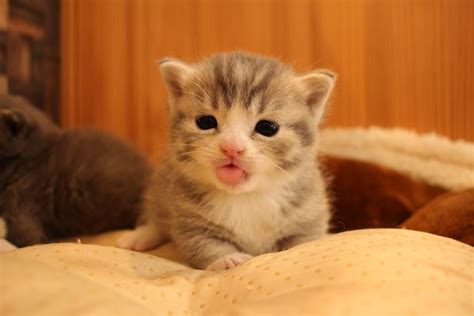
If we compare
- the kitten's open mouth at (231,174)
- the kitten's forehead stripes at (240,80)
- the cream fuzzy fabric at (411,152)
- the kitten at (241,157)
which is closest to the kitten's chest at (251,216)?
the kitten at (241,157)

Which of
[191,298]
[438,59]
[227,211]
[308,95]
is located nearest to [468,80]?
[438,59]

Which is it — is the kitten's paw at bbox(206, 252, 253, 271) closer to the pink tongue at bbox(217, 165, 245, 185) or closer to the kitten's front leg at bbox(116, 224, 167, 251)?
the pink tongue at bbox(217, 165, 245, 185)

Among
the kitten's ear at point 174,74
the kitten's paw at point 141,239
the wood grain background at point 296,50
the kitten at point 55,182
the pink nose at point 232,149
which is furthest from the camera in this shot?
the wood grain background at point 296,50

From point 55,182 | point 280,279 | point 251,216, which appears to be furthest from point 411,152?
point 55,182

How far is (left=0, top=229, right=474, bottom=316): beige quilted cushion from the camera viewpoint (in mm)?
812

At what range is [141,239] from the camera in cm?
155

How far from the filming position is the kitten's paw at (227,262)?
1191 millimetres

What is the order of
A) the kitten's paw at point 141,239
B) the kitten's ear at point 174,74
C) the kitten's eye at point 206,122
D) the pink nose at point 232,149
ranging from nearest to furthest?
the pink nose at point 232,149
the kitten's eye at point 206,122
the kitten's ear at point 174,74
the kitten's paw at point 141,239

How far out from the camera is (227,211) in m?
1.31

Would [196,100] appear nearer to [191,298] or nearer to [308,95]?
[308,95]

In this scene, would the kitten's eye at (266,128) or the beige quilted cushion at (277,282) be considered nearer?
the beige quilted cushion at (277,282)

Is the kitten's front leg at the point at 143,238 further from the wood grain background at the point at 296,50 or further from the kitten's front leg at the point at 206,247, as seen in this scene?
the wood grain background at the point at 296,50

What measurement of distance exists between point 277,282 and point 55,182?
1020 mm

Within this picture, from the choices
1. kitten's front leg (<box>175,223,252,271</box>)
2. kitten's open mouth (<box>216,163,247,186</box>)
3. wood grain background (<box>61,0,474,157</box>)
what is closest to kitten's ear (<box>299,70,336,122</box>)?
kitten's open mouth (<box>216,163,247,186</box>)
